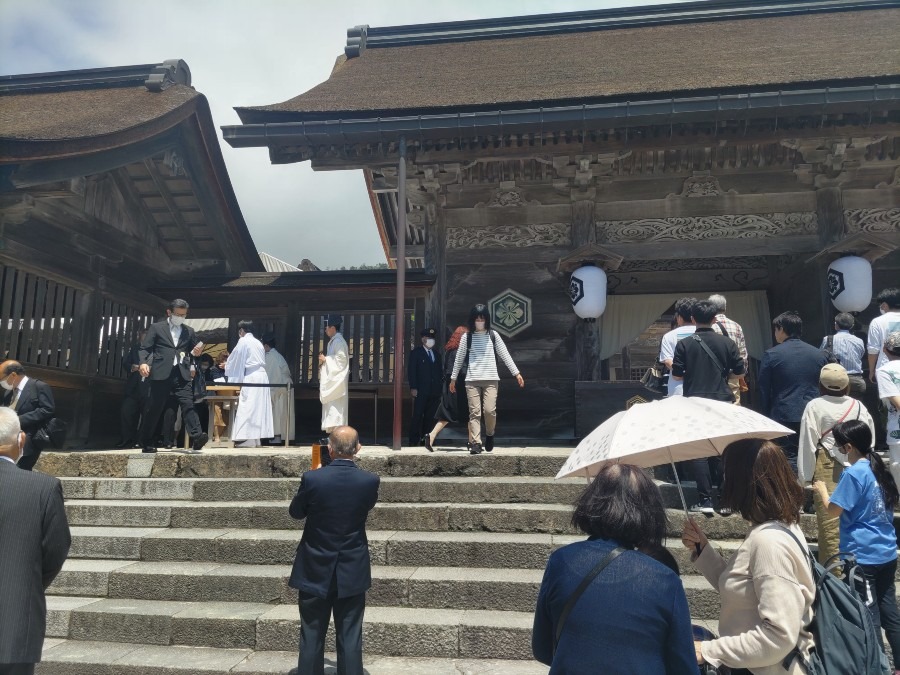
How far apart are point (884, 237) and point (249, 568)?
29.4ft

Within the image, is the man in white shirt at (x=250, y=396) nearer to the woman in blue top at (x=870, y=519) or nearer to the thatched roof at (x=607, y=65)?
the thatched roof at (x=607, y=65)

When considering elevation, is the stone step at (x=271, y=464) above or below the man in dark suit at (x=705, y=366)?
below

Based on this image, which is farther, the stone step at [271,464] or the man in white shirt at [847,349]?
the man in white shirt at [847,349]

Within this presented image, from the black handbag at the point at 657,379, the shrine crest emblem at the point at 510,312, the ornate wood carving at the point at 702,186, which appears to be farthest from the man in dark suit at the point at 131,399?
the ornate wood carving at the point at 702,186

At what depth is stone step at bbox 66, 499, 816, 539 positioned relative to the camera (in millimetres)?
4961

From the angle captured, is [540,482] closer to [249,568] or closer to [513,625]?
[513,625]

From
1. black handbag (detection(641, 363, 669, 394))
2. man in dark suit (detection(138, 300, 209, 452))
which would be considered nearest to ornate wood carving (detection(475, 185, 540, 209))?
black handbag (detection(641, 363, 669, 394))

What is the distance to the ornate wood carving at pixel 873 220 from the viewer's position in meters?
8.47

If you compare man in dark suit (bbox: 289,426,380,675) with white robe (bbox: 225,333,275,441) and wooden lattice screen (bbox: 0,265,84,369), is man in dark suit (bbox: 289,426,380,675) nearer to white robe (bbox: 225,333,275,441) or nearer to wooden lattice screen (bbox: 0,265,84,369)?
white robe (bbox: 225,333,275,441)

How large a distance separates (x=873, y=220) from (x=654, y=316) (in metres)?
3.40

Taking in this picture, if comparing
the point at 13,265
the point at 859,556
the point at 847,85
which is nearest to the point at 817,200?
the point at 847,85

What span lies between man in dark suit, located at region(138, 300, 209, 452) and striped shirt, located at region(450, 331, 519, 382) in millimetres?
3238

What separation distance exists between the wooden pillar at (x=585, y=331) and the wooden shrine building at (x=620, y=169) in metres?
0.02

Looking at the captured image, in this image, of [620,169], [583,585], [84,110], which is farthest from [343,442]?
[84,110]
